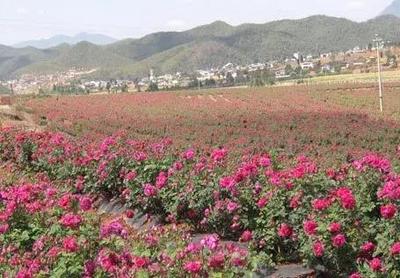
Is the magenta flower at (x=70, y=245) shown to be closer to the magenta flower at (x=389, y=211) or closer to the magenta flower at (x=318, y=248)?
the magenta flower at (x=318, y=248)

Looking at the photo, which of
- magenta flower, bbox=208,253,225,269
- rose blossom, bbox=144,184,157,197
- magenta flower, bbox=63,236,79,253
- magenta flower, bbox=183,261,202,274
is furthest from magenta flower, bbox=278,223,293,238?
rose blossom, bbox=144,184,157,197

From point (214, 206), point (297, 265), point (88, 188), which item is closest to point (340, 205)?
point (297, 265)

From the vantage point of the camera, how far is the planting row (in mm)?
4871

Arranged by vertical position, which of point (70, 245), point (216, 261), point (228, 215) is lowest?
point (228, 215)

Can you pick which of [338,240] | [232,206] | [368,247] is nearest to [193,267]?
[338,240]

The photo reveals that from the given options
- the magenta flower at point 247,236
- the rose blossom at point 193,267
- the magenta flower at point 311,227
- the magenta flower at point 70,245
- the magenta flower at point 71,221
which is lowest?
the magenta flower at point 247,236

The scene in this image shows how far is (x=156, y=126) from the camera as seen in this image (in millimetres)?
27547

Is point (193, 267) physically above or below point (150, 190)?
above

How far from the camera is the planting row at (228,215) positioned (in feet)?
16.0

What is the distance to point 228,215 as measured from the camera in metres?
7.05

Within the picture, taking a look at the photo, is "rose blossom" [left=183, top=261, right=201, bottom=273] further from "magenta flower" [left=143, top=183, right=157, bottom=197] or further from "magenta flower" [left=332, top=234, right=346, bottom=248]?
"magenta flower" [left=143, top=183, right=157, bottom=197]

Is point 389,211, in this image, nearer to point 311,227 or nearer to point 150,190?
point 311,227

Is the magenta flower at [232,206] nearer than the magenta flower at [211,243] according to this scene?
No

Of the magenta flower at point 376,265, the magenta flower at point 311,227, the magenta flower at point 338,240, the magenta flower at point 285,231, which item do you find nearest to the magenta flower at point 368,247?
the magenta flower at point 338,240
